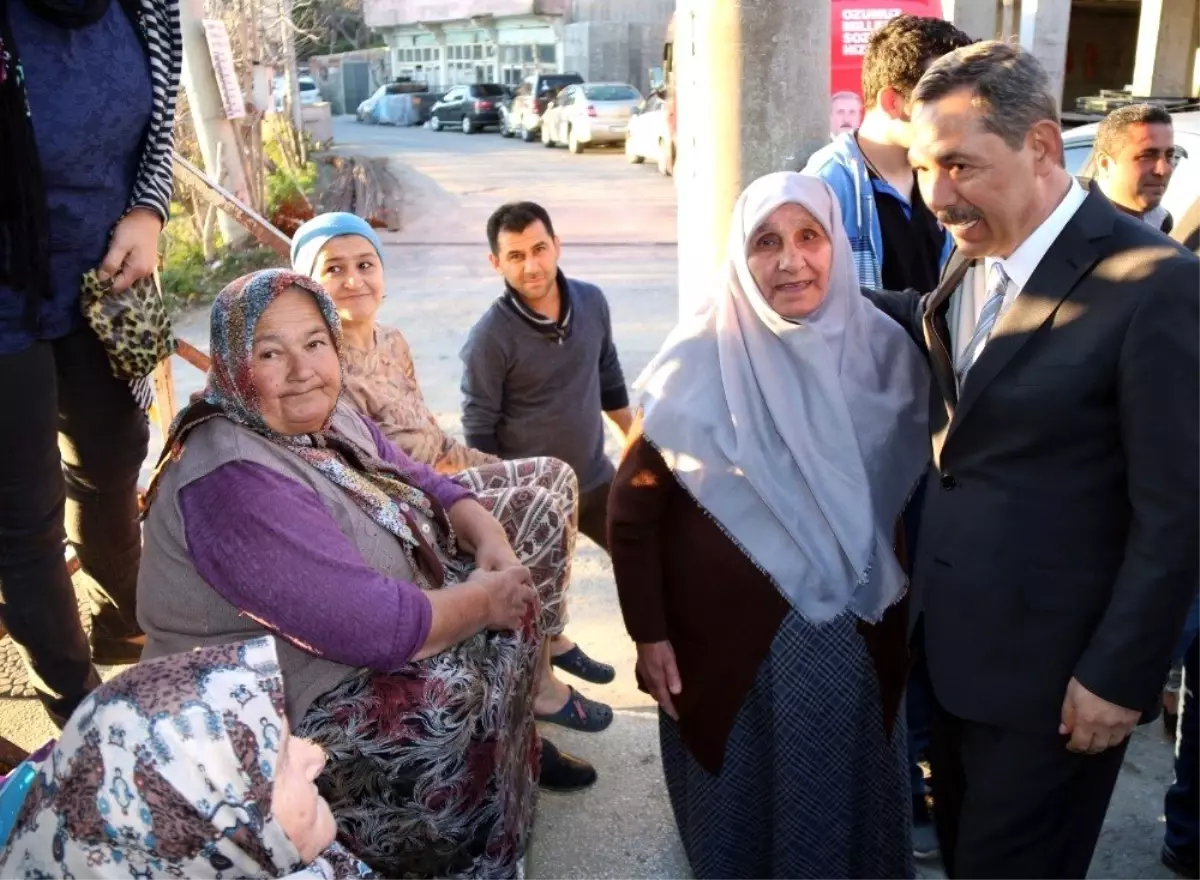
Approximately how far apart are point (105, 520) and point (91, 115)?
3.50 feet

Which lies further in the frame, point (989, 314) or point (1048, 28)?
point (1048, 28)

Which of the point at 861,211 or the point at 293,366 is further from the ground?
the point at 861,211

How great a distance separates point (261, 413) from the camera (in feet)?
7.16

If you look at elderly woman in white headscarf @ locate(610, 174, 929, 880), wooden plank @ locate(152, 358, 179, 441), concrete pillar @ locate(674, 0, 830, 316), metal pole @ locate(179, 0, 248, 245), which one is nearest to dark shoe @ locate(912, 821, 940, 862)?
elderly woman in white headscarf @ locate(610, 174, 929, 880)

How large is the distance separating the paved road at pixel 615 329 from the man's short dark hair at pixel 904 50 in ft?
6.46

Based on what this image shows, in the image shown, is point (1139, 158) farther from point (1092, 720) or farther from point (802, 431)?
point (1092, 720)

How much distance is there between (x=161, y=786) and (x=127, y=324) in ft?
5.16

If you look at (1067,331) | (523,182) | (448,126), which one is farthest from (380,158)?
(1067,331)

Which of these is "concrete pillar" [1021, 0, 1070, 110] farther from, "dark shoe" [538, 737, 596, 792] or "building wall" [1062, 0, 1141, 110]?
"dark shoe" [538, 737, 596, 792]

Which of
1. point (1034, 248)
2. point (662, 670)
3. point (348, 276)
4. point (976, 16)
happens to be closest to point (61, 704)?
point (348, 276)

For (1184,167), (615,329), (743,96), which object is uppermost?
(743,96)

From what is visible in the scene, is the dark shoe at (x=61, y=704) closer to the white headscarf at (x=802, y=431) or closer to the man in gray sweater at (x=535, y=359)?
the man in gray sweater at (x=535, y=359)

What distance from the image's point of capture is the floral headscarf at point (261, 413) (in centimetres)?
216

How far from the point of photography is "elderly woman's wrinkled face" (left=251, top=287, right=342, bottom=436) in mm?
2182
